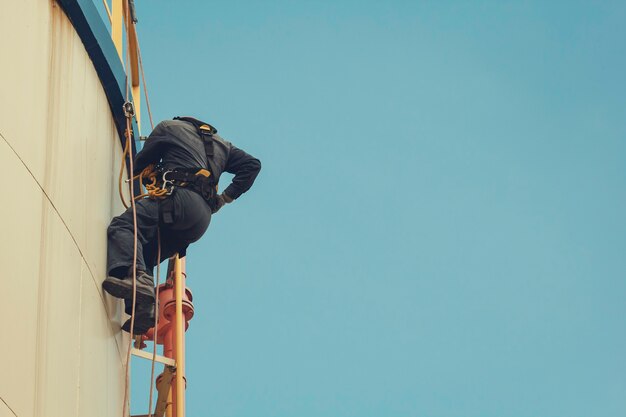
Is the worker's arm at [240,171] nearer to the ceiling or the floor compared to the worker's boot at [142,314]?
A: nearer to the ceiling

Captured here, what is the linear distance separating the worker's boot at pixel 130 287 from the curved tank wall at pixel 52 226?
9 cm

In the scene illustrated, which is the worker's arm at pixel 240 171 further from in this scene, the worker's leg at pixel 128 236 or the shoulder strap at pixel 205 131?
the worker's leg at pixel 128 236

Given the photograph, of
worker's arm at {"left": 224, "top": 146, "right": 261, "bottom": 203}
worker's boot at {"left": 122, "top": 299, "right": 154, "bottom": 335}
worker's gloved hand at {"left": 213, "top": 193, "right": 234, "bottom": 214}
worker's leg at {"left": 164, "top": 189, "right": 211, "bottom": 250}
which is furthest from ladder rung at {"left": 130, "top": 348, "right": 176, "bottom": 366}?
worker's arm at {"left": 224, "top": 146, "right": 261, "bottom": 203}

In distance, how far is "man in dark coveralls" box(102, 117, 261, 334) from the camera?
944cm

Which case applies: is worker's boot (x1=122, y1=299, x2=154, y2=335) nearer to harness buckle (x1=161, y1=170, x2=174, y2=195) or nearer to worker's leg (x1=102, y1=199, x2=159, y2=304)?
worker's leg (x1=102, y1=199, x2=159, y2=304)

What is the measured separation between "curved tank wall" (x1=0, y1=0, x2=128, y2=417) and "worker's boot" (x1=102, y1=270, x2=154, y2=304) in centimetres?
9

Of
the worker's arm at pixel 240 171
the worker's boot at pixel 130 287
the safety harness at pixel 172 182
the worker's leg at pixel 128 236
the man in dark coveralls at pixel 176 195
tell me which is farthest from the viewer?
the worker's arm at pixel 240 171

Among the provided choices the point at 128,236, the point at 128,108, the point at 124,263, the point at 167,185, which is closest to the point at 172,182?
the point at 167,185

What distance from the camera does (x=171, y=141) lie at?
10.4 m

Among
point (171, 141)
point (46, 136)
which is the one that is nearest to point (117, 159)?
point (171, 141)

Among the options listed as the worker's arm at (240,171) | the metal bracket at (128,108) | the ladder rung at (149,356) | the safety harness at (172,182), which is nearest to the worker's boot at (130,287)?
the ladder rung at (149,356)

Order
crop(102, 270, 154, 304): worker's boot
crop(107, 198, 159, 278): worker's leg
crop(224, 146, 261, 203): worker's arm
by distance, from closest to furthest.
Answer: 1. crop(102, 270, 154, 304): worker's boot
2. crop(107, 198, 159, 278): worker's leg
3. crop(224, 146, 261, 203): worker's arm

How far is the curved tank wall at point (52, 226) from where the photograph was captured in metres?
6.71

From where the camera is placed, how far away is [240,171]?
37.8ft
